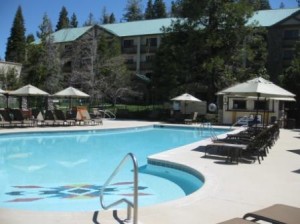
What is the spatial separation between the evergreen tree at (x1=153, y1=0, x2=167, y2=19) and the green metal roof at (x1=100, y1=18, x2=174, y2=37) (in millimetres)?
31362

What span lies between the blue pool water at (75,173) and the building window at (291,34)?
90.9 feet

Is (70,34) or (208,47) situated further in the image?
(70,34)

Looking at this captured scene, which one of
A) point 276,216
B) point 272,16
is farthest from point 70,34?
point 276,216

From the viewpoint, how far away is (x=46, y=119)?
77.2 ft

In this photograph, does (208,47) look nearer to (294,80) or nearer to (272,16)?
(294,80)

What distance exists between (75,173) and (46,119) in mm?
12874

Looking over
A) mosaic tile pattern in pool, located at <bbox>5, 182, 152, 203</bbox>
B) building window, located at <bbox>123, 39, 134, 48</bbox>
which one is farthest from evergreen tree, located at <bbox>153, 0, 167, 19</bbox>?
mosaic tile pattern in pool, located at <bbox>5, 182, 152, 203</bbox>

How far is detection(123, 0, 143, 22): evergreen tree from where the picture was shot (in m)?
89.6

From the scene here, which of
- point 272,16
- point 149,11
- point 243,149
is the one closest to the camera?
point 243,149

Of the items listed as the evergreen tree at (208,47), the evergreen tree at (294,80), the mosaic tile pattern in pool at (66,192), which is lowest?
the mosaic tile pattern in pool at (66,192)

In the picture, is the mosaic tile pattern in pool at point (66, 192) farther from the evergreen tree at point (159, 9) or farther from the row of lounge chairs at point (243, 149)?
the evergreen tree at point (159, 9)

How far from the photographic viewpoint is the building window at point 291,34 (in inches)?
1668

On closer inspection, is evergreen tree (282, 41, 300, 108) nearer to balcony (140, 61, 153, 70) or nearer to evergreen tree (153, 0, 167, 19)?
balcony (140, 61, 153, 70)

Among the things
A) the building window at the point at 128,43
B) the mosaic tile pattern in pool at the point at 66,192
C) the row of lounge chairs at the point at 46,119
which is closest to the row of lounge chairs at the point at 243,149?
the mosaic tile pattern in pool at the point at 66,192
